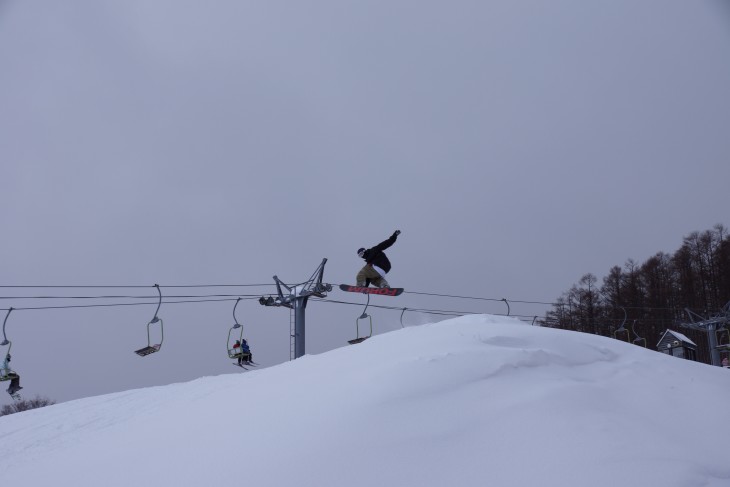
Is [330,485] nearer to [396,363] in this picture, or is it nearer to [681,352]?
[396,363]

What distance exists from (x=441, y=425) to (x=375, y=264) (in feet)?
32.9

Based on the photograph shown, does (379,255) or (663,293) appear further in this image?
(663,293)

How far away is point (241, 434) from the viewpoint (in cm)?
583

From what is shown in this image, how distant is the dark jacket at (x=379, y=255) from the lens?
49.9ft

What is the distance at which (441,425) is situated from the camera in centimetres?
532

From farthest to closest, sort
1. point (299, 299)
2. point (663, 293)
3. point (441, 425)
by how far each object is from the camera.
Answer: point (663, 293) < point (299, 299) < point (441, 425)

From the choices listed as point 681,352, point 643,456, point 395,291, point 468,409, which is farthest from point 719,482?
point 681,352

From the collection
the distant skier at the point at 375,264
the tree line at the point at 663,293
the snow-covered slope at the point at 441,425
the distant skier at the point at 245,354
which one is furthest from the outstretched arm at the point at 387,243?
the tree line at the point at 663,293

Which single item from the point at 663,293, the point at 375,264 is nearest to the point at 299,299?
the point at 375,264

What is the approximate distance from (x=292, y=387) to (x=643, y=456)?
3.68m

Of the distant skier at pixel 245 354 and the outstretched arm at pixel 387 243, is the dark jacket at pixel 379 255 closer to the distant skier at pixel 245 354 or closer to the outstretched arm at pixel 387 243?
the outstretched arm at pixel 387 243

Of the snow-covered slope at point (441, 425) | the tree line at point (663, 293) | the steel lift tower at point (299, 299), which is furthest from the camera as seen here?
the tree line at point (663, 293)

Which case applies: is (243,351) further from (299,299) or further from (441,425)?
(441,425)

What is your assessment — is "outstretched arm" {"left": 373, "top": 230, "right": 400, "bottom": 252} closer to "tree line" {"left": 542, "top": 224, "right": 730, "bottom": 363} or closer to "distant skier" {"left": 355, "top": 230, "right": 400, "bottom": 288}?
"distant skier" {"left": 355, "top": 230, "right": 400, "bottom": 288}
